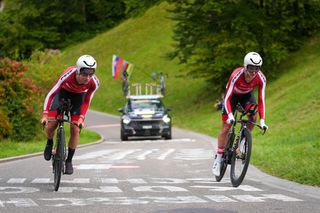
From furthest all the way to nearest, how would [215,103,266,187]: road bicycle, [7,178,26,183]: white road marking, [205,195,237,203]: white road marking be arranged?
[7,178,26,183]: white road marking < [215,103,266,187]: road bicycle < [205,195,237,203]: white road marking

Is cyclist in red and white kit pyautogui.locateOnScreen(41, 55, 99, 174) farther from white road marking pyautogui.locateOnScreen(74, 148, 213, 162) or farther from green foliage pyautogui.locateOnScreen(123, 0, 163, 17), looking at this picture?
green foliage pyautogui.locateOnScreen(123, 0, 163, 17)

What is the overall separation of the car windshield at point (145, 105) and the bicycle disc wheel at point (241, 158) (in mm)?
18544

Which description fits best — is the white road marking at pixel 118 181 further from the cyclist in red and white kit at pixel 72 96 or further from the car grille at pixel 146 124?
the car grille at pixel 146 124

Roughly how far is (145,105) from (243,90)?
18699 millimetres

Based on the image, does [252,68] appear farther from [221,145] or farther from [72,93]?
[72,93]

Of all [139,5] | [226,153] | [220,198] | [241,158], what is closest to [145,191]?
[220,198]

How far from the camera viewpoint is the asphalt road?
8625 millimetres

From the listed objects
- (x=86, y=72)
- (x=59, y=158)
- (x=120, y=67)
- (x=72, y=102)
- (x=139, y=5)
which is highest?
(x=139, y=5)

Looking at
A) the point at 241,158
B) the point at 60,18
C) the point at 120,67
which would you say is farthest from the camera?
the point at 60,18

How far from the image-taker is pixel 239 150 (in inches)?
436

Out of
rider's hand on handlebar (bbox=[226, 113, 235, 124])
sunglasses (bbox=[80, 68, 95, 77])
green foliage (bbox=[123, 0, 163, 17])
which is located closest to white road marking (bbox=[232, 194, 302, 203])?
rider's hand on handlebar (bbox=[226, 113, 235, 124])

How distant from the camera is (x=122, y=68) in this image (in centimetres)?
4997

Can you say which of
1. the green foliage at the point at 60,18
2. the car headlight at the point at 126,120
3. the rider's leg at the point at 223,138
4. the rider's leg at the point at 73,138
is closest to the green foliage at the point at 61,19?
the green foliage at the point at 60,18

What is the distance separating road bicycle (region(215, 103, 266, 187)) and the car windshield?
18.1m
